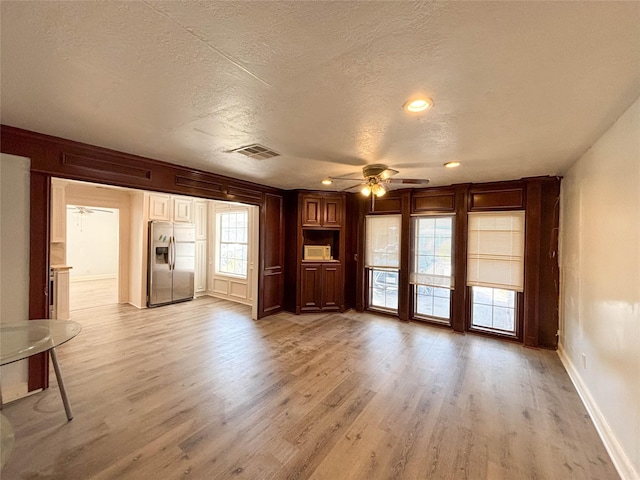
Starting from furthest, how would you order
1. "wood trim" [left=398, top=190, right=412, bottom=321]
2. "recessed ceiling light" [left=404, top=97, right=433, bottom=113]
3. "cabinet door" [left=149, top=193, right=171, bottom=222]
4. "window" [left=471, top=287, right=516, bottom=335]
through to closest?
1. "cabinet door" [left=149, top=193, right=171, bottom=222]
2. "wood trim" [left=398, top=190, right=412, bottom=321]
3. "window" [left=471, top=287, right=516, bottom=335]
4. "recessed ceiling light" [left=404, top=97, right=433, bottom=113]

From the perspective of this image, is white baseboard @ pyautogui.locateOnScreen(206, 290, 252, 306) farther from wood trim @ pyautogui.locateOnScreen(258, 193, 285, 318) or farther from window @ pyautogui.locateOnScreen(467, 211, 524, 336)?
window @ pyautogui.locateOnScreen(467, 211, 524, 336)

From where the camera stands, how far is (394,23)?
1112mm

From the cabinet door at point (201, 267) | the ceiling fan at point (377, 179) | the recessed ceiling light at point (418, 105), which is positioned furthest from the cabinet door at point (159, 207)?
the recessed ceiling light at point (418, 105)

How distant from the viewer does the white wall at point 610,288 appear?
1745 mm

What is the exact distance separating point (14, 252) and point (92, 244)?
323 inches

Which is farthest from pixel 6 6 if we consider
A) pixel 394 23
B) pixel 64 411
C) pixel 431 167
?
pixel 431 167

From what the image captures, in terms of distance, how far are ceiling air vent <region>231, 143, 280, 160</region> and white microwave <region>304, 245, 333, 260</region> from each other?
270 cm

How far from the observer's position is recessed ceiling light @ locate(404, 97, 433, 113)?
5.63 ft

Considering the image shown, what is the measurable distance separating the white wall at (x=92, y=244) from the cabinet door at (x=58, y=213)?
4453 mm

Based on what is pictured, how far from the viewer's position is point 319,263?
538cm

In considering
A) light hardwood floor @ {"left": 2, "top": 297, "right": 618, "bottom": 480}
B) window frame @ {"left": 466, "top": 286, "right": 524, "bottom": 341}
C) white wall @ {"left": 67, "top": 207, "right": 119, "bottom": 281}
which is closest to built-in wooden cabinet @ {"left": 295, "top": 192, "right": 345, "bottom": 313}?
light hardwood floor @ {"left": 2, "top": 297, "right": 618, "bottom": 480}

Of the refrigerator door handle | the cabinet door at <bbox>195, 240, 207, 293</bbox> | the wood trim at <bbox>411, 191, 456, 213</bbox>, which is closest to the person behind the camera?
the wood trim at <bbox>411, 191, 456, 213</bbox>

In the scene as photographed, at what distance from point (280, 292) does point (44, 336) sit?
366 centimetres

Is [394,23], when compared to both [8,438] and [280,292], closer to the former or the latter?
[8,438]
